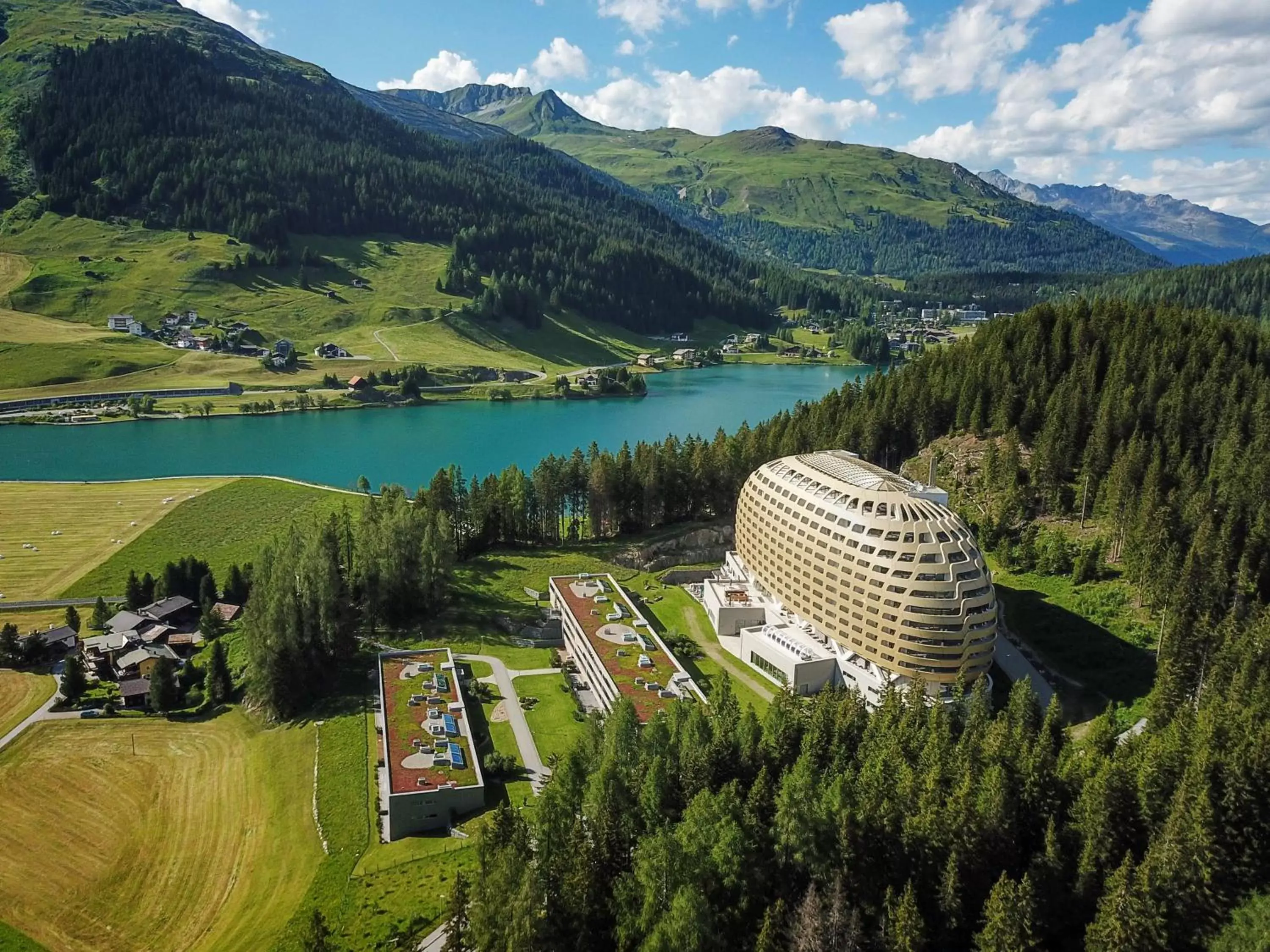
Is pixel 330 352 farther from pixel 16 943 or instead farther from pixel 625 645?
pixel 16 943

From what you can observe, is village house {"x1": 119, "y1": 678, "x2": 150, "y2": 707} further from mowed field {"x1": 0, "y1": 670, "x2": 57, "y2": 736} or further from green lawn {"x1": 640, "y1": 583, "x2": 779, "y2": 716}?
green lawn {"x1": 640, "y1": 583, "x2": 779, "y2": 716}

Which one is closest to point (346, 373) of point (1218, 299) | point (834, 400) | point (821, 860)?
point (834, 400)

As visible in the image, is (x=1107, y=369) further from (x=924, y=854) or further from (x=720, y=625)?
(x=924, y=854)

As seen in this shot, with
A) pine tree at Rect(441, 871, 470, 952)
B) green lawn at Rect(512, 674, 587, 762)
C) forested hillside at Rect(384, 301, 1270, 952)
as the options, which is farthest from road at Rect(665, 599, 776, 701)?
pine tree at Rect(441, 871, 470, 952)

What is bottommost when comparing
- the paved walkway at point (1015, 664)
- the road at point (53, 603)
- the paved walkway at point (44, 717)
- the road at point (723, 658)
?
the road at point (53, 603)

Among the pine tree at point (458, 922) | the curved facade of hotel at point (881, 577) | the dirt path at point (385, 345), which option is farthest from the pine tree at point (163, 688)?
the dirt path at point (385, 345)

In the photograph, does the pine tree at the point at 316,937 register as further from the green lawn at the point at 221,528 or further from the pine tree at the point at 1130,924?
the green lawn at the point at 221,528

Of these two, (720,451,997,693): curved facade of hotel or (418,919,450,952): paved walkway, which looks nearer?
(418,919,450,952): paved walkway
